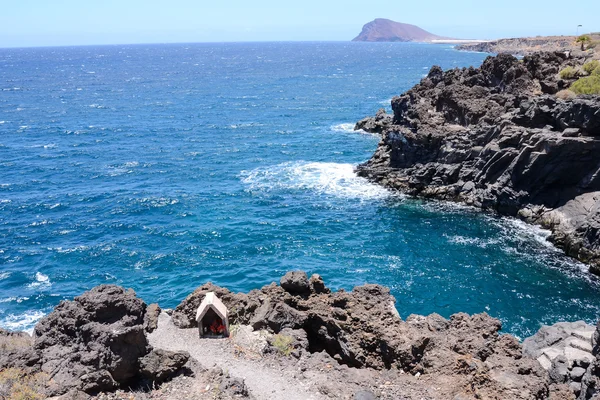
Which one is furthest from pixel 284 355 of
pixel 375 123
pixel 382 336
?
pixel 375 123

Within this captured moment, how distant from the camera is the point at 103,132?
4087 inches

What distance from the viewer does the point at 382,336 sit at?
89.8 feet

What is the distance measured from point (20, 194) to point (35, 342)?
52.7 meters

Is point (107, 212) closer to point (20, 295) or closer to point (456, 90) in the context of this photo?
point (20, 295)

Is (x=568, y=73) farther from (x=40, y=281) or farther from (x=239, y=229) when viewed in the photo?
(x=40, y=281)

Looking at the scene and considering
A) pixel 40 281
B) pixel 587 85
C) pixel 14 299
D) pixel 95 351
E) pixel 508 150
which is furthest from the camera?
pixel 587 85

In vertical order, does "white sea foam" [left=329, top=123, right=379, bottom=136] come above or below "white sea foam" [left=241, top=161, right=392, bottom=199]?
above

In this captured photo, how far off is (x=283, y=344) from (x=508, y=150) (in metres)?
46.1

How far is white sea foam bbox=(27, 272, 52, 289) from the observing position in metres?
46.9

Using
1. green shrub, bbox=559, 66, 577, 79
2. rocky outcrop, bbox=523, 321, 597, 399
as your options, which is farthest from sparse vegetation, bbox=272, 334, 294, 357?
green shrub, bbox=559, 66, 577, 79

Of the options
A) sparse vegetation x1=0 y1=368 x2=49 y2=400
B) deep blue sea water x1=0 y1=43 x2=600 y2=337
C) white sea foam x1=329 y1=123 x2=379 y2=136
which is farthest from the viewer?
white sea foam x1=329 y1=123 x2=379 y2=136

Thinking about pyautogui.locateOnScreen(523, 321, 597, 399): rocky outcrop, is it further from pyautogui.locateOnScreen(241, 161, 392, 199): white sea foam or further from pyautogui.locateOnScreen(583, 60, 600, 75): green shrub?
pyautogui.locateOnScreen(583, 60, 600, 75): green shrub

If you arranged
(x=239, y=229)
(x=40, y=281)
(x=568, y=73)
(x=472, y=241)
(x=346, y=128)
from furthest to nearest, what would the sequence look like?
1. (x=346, y=128)
2. (x=568, y=73)
3. (x=239, y=229)
4. (x=472, y=241)
5. (x=40, y=281)

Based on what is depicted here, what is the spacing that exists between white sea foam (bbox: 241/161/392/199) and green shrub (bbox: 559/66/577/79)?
121 ft
